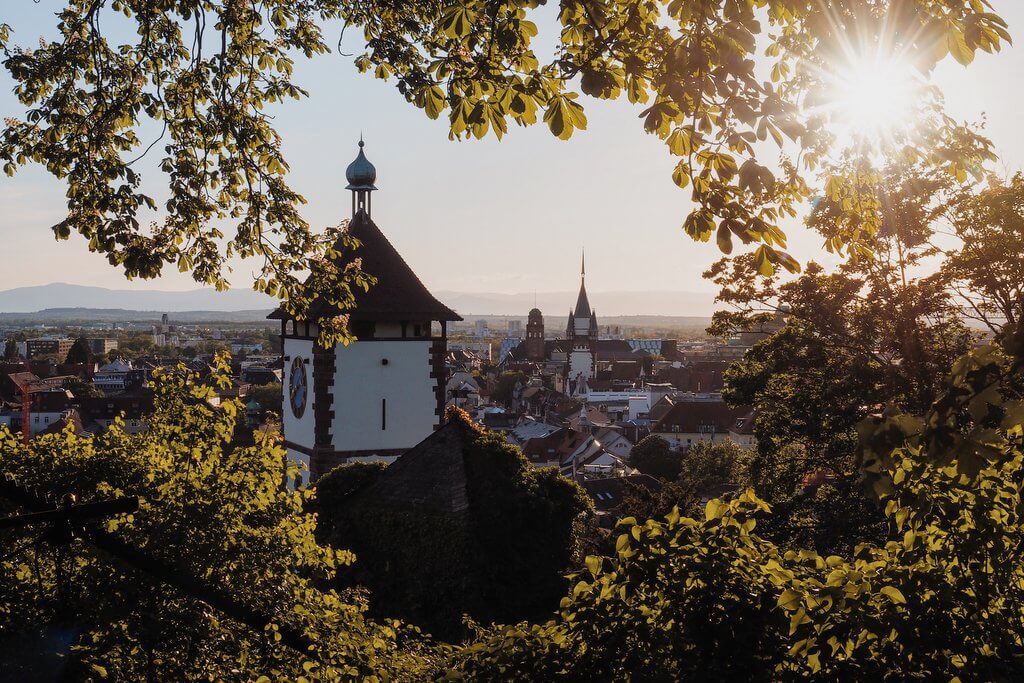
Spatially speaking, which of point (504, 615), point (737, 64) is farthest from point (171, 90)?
point (504, 615)

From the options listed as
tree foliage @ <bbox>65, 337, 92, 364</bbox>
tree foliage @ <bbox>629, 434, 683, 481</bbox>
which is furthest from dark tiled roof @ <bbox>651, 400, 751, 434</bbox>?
A: tree foliage @ <bbox>65, 337, 92, 364</bbox>

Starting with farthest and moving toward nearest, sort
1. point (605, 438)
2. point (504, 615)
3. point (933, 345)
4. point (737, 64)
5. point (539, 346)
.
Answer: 1. point (539, 346)
2. point (605, 438)
3. point (933, 345)
4. point (504, 615)
5. point (737, 64)

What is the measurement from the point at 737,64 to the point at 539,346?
175 meters

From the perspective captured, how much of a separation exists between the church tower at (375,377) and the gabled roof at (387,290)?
2 cm

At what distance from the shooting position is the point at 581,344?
15812 centimetres

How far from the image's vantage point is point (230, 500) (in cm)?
805

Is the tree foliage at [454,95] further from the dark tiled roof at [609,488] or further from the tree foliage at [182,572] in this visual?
the dark tiled roof at [609,488]

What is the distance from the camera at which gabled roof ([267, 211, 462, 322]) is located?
20.9 meters

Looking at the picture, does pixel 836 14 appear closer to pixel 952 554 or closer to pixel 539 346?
pixel 952 554

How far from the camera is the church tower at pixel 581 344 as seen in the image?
138m

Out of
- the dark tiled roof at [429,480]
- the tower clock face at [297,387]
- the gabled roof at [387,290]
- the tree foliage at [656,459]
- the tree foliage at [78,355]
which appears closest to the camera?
the dark tiled roof at [429,480]

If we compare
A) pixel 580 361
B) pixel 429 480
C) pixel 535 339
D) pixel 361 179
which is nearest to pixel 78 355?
pixel 580 361

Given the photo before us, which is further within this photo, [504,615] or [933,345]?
[933,345]

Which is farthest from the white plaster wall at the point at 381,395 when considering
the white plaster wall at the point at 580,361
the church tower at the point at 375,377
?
the white plaster wall at the point at 580,361
